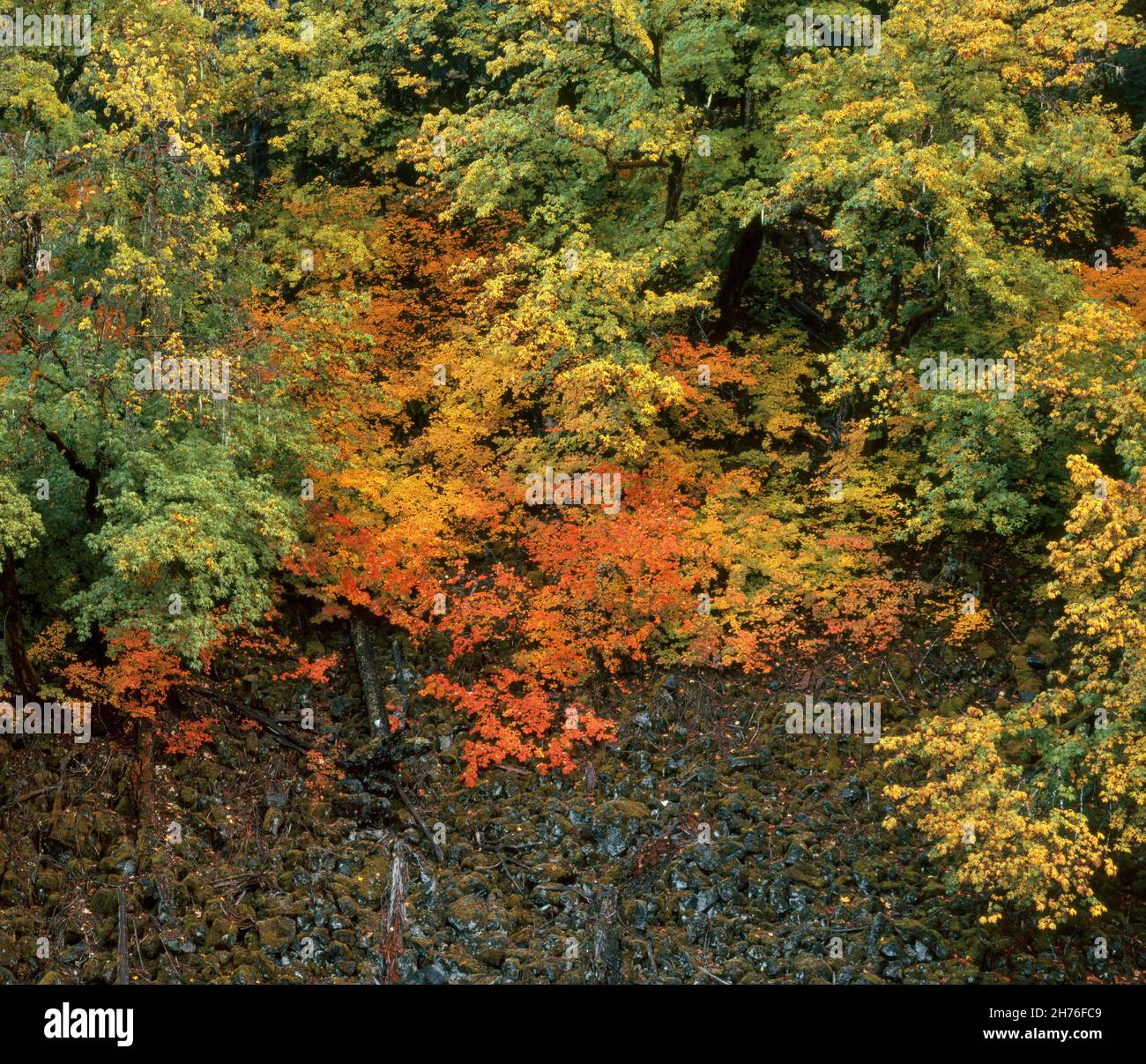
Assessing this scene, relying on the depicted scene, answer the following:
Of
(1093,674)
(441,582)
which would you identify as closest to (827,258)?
(441,582)

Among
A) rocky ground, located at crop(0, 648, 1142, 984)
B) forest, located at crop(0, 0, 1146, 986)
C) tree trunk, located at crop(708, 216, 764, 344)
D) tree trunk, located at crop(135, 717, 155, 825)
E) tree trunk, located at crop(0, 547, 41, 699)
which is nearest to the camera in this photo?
rocky ground, located at crop(0, 648, 1142, 984)

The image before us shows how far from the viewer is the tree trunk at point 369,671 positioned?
17344 millimetres

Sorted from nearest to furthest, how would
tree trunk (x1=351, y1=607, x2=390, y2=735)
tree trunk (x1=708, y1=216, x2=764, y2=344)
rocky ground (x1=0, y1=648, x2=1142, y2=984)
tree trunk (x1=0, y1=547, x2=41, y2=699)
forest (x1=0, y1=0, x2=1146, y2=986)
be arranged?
rocky ground (x1=0, y1=648, x2=1142, y2=984)
forest (x1=0, y1=0, x2=1146, y2=986)
tree trunk (x1=0, y1=547, x2=41, y2=699)
tree trunk (x1=351, y1=607, x2=390, y2=735)
tree trunk (x1=708, y1=216, x2=764, y2=344)

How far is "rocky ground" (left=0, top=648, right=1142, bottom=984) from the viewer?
45.0ft

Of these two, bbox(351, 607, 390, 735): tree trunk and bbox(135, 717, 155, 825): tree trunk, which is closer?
bbox(135, 717, 155, 825): tree trunk

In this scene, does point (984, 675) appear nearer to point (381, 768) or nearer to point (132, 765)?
point (381, 768)

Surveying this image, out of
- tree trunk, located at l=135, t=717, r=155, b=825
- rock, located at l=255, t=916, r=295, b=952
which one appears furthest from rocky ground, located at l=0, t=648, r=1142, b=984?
tree trunk, located at l=135, t=717, r=155, b=825

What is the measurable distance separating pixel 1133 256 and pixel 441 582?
12363 mm

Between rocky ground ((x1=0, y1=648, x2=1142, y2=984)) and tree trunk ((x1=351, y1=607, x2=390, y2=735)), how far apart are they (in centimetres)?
30

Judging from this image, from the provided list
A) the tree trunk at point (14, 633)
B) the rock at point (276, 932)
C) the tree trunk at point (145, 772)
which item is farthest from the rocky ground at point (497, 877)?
the tree trunk at point (14, 633)

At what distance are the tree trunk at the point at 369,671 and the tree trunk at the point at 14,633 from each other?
4437mm

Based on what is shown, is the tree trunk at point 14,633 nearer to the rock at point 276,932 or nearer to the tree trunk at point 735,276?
the rock at point 276,932

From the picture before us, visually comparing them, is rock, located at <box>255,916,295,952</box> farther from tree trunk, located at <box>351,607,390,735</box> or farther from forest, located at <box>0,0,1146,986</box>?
tree trunk, located at <box>351,607,390,735</box>

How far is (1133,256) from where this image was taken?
19.9 meters
